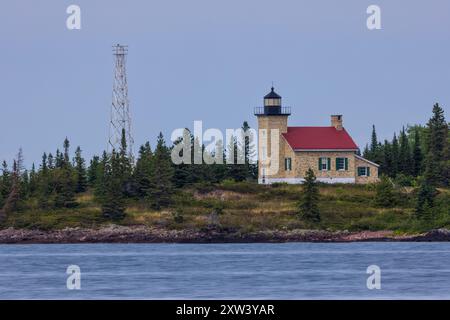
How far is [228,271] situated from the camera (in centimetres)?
5209

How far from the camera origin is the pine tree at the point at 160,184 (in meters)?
80.3

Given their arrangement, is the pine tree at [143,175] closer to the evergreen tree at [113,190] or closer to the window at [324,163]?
the evergreen tree at [113,190]

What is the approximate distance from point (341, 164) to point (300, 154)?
307 cm

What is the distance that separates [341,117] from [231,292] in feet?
153

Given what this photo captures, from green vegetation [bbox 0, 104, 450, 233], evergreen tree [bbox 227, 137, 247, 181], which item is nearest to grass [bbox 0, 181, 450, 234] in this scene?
green vegetation [bbox 0, 104, 450, 233]

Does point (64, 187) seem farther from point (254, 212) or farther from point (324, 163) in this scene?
point (324, 163)

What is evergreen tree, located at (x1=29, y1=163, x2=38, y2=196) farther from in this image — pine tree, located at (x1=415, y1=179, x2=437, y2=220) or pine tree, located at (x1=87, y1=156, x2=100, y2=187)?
pine tree, located at (x1=415, y1=179, x2=437, y2=220)

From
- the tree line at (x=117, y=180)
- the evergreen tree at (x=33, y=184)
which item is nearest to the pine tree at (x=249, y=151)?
the tree line at (x=117, y=180)
